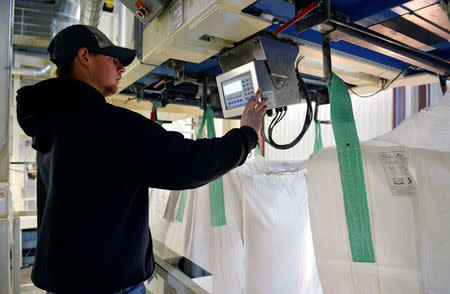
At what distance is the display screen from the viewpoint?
1324 millimetres

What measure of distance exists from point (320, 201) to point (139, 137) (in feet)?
2.19

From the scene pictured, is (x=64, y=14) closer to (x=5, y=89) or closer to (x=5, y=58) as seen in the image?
(x=5, y=58)

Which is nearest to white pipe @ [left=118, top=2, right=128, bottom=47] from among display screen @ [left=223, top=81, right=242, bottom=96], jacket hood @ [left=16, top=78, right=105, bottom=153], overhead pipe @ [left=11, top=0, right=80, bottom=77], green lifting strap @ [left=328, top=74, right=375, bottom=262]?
overhead pipe @ [left=11, top=0, right=80, bottom=77]

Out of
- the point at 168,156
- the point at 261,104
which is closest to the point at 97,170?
the point at 168,156

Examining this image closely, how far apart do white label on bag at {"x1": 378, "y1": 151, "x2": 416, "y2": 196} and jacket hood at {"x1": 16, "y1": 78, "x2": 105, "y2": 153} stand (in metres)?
0.95

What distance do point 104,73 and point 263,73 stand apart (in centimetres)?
59

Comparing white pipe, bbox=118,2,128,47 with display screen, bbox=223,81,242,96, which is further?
white pipe, bbox=118,2,128,47

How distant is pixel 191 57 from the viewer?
1460 mm

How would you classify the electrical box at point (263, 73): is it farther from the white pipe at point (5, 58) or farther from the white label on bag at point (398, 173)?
the white pipe at point (5, 58)

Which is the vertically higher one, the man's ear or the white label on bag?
the man's ear

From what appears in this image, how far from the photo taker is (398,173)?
3.18 ft

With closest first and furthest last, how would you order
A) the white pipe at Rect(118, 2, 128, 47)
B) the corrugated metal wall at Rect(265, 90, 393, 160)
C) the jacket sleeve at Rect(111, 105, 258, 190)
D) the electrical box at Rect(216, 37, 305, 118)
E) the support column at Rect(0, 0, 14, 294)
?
the jacket sleeve at Rect(111, 105, 258, 190) < the electrical box at Rect(216, 37, 305, 118) < the support column at Rect(0, 0, 14, 294) < the white pipe at Rect(118, 2, 128, 47) < the corrugated metal wall at Rect(265, 90, 393, 160)

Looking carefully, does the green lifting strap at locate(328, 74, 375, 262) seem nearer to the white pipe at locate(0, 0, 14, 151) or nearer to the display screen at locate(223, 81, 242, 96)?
the display screen at locate(223, 81, 242, 96)

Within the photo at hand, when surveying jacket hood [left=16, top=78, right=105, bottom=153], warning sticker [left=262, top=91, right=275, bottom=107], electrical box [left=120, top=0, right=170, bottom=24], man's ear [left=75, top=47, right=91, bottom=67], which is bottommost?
jacket hood [left=16, top=78, right=105, bottom=153]
